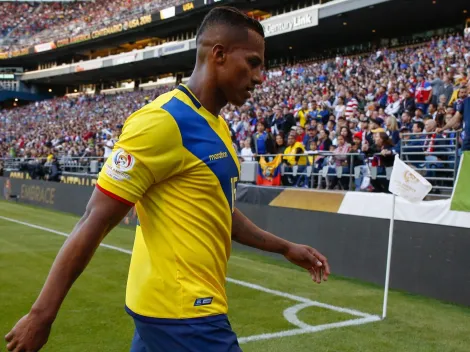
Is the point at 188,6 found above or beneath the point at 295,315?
above

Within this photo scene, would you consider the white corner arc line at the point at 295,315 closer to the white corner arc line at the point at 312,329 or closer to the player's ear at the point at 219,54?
the white corner arc line at the point at 312,329

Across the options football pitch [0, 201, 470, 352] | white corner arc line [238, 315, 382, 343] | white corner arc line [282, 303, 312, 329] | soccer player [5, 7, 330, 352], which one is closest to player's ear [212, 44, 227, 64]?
soccer player [5, 7, 330, 352]

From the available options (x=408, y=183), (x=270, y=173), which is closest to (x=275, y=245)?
(x=408, y=183)

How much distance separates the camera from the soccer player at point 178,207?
186cm

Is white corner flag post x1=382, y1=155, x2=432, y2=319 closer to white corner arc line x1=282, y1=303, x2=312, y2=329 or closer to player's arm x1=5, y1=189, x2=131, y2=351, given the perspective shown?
white corner arc line x1=282, y1=303, x2=312, y2=329

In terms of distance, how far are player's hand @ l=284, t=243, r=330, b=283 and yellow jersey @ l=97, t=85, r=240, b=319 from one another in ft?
2.29

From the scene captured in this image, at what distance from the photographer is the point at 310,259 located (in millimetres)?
2781

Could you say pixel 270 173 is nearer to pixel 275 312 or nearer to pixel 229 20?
pixel 275 312

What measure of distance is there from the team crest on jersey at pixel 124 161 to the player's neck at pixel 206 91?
1.49 feet

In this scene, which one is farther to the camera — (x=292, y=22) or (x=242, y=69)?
(x=292, y=22)

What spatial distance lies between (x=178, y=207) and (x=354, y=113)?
1286cm

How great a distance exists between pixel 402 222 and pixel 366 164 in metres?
2.46

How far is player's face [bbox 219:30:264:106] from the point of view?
7.13 ft

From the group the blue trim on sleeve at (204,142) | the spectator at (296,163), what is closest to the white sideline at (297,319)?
the blue trim on sleeve at (204,142)
